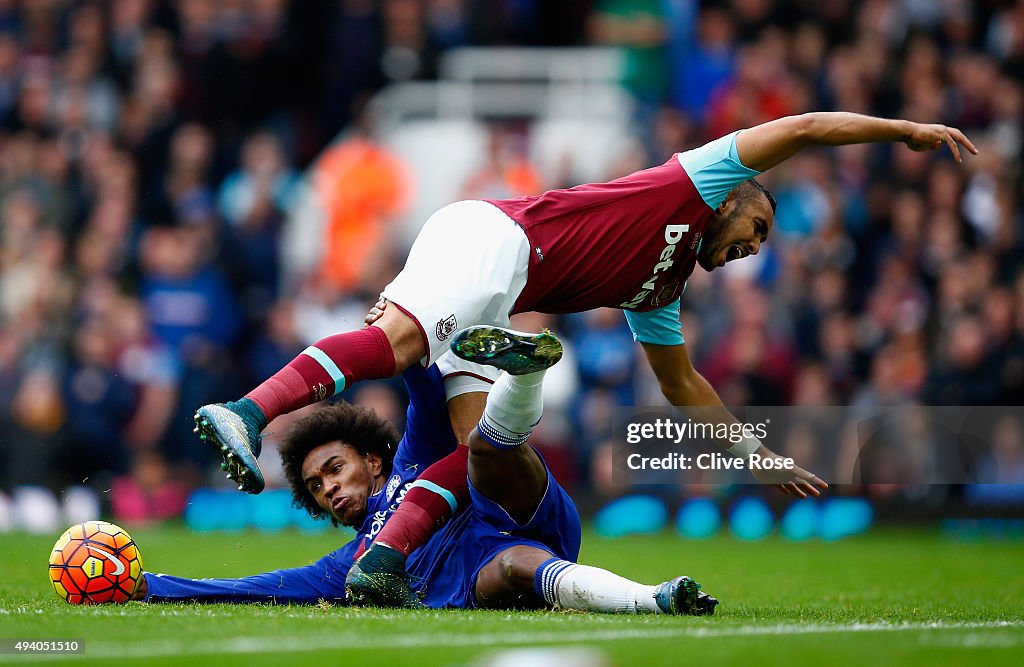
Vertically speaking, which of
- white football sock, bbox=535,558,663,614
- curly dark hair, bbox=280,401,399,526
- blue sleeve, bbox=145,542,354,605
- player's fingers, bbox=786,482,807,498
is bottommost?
blue sleeve, bbox=145,542,354,605

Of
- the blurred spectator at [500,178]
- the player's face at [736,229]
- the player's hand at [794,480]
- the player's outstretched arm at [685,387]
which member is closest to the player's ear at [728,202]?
the player's face at [736,229]

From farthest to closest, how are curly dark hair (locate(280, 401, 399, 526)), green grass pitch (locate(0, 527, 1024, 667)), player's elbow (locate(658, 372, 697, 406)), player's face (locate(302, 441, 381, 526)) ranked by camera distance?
1. player's elbow (locate(658, 372, 697, 406))
2. curly dark hair (locate(280, 401, 399, 526))
3. player's face (locate(302, 441, 381, 526))
4. green grass pitch (locate(0, 527, 1024, 667))

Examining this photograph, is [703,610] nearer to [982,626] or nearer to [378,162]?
[982,626]

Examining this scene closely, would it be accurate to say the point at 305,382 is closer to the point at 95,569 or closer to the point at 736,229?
the point at 95,569

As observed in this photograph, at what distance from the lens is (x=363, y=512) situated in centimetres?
707

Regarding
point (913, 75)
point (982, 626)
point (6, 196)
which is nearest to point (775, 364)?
point (913, 75)

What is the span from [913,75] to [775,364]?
344 centimetres

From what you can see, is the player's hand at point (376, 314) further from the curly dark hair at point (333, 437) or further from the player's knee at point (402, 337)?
the curly dark hair at point (333, 437)

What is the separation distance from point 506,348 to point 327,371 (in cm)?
71

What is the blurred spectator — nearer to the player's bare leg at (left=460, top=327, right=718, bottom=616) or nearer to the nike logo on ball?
the player's bare leg at (left=460, top=327, right=718, bottom=616)

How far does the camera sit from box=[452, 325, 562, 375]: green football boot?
19.0 ft

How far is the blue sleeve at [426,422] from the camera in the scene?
22.8 ft

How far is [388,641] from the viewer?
5176 mm

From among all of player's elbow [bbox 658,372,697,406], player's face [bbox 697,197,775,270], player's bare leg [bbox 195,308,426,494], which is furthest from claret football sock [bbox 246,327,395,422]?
player's elbow [bbox 658,372,697,406]
